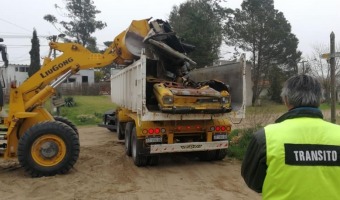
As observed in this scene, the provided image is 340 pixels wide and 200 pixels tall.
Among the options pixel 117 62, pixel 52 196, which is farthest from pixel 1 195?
pixel 117 62

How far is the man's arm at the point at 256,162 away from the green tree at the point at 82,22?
2158 inches

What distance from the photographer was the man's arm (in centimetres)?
238

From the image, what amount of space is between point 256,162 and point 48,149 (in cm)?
655

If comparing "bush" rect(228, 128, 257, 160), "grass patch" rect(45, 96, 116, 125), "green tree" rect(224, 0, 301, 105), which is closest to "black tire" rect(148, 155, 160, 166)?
"bush" rect(228, 128, 257, 160)

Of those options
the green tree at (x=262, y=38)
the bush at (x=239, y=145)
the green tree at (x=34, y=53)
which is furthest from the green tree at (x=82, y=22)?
the bush at (x=239, y=145)

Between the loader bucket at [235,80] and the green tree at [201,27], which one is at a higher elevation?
the green tree at [201,27]

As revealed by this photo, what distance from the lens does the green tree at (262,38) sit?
129ft

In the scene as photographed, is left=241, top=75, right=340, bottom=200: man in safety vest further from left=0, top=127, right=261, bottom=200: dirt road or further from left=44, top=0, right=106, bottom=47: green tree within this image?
left=44, top=0, right=106, bottom=47: green tree

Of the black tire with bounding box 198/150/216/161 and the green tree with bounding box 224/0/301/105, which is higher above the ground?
the green tree with bounding box 224/0/301/105

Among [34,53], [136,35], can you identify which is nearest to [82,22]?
[34,53]

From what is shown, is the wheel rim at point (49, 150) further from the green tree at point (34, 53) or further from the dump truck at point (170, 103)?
the green tree at point (34, 53)

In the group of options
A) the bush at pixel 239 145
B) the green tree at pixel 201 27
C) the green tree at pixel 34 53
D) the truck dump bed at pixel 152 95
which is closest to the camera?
the truck dump bed at pixel 152 95

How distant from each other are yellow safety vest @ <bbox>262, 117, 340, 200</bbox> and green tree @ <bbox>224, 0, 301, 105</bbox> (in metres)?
37.1

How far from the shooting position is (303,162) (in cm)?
226
